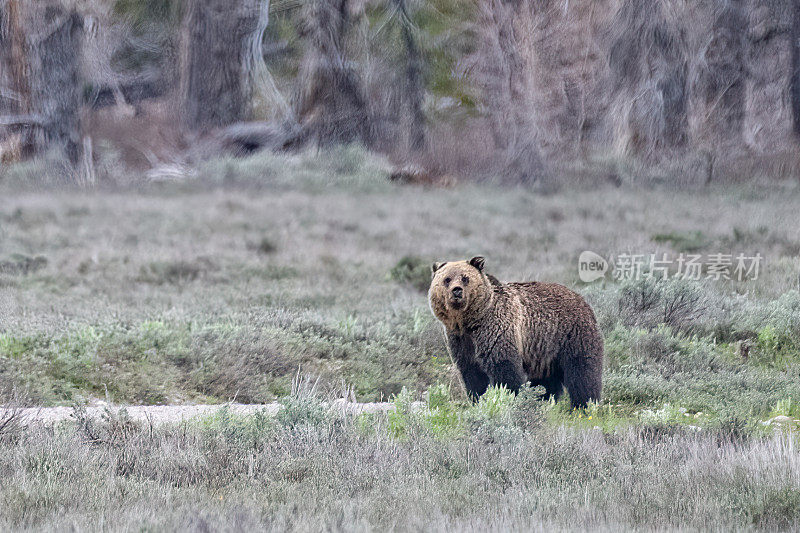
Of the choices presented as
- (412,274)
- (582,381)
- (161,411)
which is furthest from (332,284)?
(582,381)

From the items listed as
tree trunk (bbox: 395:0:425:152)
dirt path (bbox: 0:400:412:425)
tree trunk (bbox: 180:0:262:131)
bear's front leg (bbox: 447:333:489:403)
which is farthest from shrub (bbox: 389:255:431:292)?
bear's front leg (bbox: 447:333:489:403)

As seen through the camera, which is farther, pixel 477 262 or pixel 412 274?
pixel 412 274

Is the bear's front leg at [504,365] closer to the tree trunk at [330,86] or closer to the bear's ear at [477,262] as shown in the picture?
the bear's ear at [477,262]

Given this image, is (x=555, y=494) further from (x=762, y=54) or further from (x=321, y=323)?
(x=762, y=54)

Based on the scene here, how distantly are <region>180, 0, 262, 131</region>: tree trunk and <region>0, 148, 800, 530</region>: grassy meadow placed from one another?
2.72 feet

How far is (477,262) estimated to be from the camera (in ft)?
17.1

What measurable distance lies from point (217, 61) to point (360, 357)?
6381mm

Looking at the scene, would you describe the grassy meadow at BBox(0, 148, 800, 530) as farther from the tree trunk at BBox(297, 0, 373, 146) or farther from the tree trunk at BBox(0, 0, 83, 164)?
the tree trunk at BBox(0, 0, 83, 164)

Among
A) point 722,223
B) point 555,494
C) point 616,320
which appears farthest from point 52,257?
point 555,494

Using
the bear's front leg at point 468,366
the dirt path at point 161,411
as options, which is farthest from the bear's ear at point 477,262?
the dirt path at point 161,411

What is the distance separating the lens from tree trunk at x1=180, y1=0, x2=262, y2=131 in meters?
12.4

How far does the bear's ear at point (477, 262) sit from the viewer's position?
5180 millimetres

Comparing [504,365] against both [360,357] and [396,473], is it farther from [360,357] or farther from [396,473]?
[360,357]

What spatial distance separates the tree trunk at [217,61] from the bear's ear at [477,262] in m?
7.64
